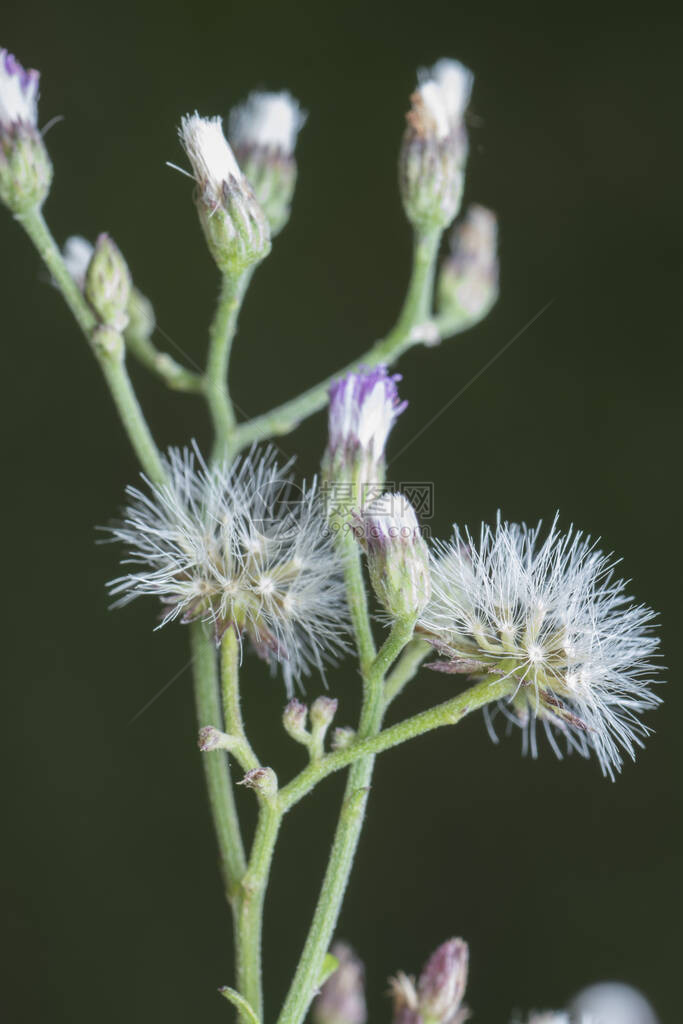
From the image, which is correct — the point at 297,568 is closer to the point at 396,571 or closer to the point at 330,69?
the point at 396,571

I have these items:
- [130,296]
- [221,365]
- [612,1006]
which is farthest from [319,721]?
[130,296]

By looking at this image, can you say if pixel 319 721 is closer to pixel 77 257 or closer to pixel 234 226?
pixel 234 226

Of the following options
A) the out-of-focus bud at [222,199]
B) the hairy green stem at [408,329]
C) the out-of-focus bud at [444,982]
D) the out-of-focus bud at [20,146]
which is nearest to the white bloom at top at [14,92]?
the out-of-focus bud at [20,146]

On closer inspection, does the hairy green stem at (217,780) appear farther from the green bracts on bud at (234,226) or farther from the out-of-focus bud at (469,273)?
the out-of-focus bud at (469,273)

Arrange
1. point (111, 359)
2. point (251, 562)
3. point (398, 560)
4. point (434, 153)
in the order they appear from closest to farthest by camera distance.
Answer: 1. point (398, 560)
2. point (251, 562)
3. point (111, 359)
4. point (434, 153)

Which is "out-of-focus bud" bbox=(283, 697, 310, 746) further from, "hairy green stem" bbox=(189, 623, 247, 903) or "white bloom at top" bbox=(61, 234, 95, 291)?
"white bloom at top" bbox=(61, 234, 95, 291)
